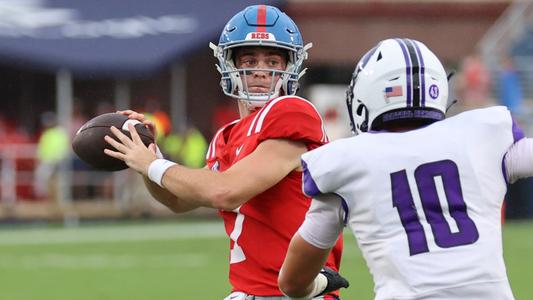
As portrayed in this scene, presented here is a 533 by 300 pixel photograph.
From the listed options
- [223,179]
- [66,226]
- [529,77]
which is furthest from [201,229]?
[223,179]

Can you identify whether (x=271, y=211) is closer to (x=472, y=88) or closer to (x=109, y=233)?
(x=472, y=88)

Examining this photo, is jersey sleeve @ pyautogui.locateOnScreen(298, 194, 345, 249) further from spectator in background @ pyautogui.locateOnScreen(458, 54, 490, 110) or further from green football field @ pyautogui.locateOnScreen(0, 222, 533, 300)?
spectator in background @ pyautogui.locateOnScreen(458, 54, 490, 110)

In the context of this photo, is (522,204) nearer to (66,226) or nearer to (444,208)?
(66,226)

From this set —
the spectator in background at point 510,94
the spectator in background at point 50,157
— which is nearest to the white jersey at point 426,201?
the spectator in background at point 510,94

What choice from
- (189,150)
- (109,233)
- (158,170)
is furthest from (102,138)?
(189,150)

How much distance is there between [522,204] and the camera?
16.6m

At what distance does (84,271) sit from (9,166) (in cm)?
764

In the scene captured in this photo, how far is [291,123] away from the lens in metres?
4.00

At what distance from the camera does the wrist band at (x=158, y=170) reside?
4035 mm

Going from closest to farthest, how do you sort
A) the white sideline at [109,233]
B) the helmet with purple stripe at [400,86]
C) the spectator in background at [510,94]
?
the helmet with purple stripe at [400,86], the white sideline at [109,233], the spectator in background at [510,94]

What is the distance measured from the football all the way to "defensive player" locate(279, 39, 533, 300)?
1.18 m

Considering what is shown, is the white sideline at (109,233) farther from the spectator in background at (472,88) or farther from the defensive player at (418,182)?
the defensive player at (418,182)

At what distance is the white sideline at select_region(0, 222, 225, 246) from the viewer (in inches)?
605

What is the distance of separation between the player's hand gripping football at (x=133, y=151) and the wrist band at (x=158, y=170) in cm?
4
